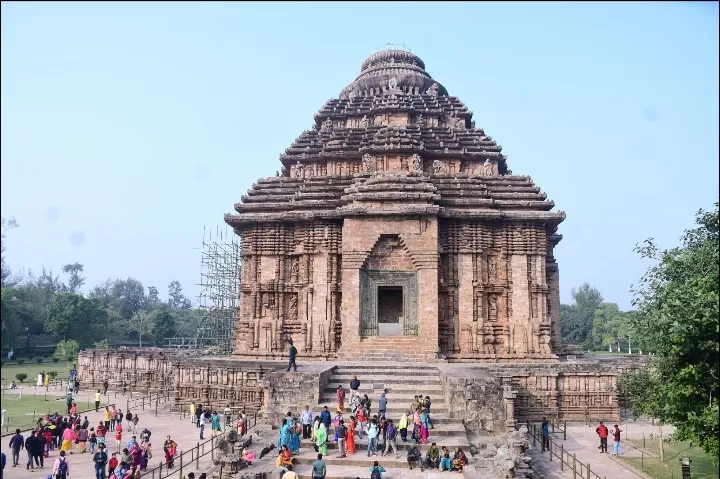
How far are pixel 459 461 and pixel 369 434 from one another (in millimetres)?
1890

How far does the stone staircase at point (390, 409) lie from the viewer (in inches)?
459

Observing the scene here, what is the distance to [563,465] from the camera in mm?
13344

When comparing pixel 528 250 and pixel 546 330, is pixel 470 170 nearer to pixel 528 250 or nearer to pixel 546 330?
pixel 528 250

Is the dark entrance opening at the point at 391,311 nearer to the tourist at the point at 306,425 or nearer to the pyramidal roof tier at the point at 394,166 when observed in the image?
the pyramidal roof tier at the point at 394,166

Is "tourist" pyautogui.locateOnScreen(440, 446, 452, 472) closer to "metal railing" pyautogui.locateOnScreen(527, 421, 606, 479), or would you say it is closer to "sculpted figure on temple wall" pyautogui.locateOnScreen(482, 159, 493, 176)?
"metal railing" pyautogui.locateOnScreen(527, 421, 606, 479)

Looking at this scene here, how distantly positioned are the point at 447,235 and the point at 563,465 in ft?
33.6

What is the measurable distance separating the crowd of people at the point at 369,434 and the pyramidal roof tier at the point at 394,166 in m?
9.21

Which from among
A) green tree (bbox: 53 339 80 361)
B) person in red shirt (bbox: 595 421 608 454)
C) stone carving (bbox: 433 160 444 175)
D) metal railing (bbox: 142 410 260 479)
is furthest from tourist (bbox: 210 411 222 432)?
green tree (bbox: 53 339 80 361)

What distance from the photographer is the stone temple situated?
68.6 feet

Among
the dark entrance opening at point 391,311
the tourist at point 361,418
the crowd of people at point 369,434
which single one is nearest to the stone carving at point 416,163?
the dark entrance opening at point 391,311

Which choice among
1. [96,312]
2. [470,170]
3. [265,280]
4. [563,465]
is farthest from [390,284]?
[96,312]

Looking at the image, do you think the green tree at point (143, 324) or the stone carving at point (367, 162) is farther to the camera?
the green tree at point (143, 324)

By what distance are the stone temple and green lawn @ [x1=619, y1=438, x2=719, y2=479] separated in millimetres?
5475

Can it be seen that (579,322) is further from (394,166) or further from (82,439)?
(82,439)
